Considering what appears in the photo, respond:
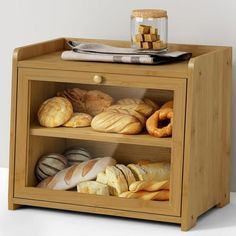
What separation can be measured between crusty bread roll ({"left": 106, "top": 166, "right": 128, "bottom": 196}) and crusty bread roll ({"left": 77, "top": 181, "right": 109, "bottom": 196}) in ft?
0.05

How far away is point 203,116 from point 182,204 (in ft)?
0.83

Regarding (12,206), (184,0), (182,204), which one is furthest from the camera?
(184,0)

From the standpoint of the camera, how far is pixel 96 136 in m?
2.61

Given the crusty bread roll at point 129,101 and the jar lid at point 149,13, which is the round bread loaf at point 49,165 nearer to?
the crusty bread roll at point 129,101

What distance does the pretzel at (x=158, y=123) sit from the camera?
2.54m

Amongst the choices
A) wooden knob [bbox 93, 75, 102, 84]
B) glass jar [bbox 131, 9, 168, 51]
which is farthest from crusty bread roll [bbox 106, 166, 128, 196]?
glass jar [bbox 131, 9, 168, 51]

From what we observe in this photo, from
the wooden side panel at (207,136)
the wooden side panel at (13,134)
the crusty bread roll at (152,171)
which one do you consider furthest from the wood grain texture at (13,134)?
the wooden side panel at (207,136)

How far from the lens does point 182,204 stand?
2.53 metres

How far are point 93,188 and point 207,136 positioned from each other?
36 centimetres

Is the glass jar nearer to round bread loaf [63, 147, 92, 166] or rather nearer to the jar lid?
the jar lid

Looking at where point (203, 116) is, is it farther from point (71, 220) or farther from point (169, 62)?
point (71, 220)

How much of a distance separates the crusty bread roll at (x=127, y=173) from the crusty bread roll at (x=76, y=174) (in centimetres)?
3

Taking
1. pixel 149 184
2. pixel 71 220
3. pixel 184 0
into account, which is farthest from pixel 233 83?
pixel 71 220

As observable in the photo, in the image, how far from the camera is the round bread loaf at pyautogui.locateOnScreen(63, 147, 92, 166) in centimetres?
266
